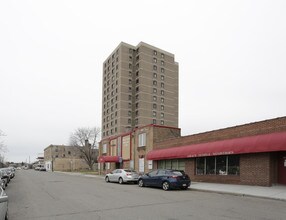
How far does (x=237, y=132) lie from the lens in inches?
894

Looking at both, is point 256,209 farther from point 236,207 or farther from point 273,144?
point 273,144

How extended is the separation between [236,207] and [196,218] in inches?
125

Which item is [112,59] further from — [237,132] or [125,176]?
[237,132]

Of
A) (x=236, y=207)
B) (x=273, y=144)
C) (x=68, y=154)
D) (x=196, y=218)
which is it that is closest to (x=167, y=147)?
(x=273, y=144)

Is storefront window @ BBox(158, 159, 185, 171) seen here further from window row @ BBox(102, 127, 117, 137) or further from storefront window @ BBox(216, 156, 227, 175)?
window row @ BBox(102, 127, 117, 137)

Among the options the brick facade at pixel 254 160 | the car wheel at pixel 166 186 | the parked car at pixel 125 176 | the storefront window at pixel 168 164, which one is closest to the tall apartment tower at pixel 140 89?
the storefront window at pixel 168 164

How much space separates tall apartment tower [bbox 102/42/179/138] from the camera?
340 ft

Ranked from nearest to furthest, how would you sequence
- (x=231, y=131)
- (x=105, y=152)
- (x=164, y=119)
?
(x=231, y=131) → (x=105, y=152) → (x=164, y=119)

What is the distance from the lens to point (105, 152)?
→ 5019 cm

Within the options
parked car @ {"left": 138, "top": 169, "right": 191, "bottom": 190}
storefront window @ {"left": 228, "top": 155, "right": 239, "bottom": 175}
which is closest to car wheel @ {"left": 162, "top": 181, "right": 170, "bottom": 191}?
parked car @ {"left": 138, "top": 169, "right": 191, "bottom": 190}

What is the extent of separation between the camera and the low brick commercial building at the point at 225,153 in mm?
19791

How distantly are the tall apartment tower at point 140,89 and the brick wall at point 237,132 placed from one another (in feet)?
237

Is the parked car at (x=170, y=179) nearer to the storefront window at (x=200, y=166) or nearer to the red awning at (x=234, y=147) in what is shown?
the red awning at (x=234, y=147)

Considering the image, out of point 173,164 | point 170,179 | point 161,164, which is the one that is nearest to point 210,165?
point 173,164
